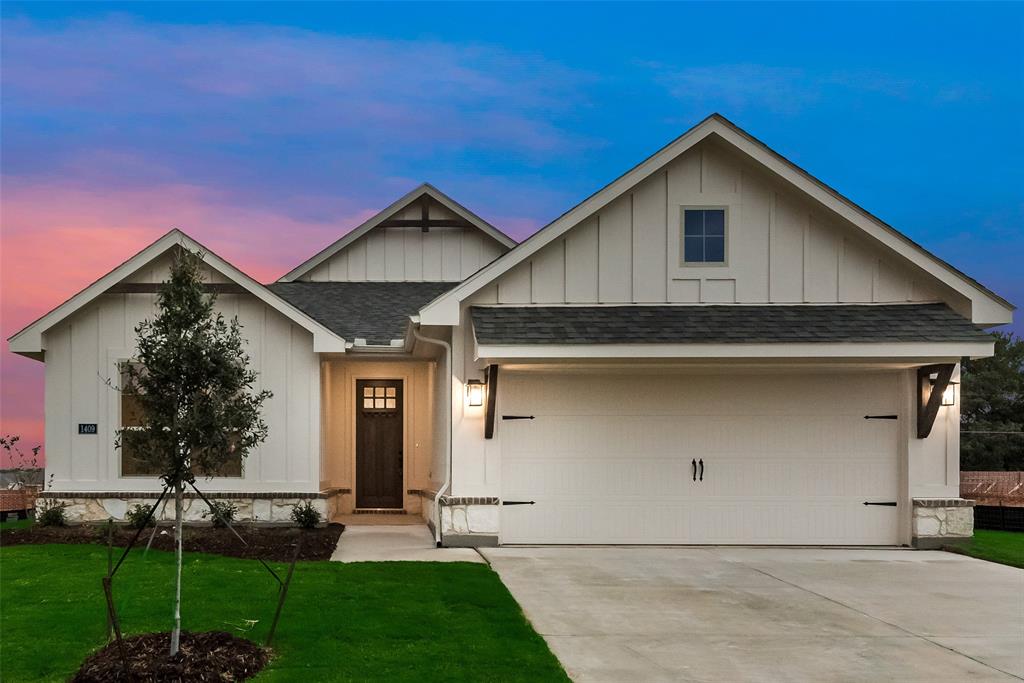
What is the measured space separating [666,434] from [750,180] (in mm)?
3775

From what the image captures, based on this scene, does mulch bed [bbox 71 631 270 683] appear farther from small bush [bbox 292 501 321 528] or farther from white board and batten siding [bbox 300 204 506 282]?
white board and batten siding [bbox 300 204 506 282]

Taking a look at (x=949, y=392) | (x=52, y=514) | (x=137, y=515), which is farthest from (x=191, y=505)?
(x=949, y=392)

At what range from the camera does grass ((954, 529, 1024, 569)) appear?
11.7 metres

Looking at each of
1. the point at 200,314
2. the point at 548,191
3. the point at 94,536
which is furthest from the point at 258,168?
the point at 548,191

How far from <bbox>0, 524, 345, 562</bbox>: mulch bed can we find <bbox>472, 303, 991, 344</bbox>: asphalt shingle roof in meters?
3.72

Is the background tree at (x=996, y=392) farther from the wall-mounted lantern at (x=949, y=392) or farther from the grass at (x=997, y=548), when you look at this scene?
the wall-mounted lantern at (x=949, y=392)

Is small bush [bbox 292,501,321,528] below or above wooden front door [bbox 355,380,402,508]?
below

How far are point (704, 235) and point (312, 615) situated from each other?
760 centimetres

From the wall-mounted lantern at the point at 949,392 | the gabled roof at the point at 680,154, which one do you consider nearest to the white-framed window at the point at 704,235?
the gabled roof at the point at 680,154

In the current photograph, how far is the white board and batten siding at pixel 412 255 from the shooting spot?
19.1m

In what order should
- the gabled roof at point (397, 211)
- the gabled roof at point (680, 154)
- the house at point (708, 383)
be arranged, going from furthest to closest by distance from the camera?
the gabled roof at point (397, 211) < the house at point (708, 383) < the gabled roof at point (680, 154)

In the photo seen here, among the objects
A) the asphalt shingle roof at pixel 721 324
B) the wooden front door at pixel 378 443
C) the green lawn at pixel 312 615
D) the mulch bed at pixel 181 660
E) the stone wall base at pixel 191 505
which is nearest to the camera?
the mulch bed at pixel 181 660

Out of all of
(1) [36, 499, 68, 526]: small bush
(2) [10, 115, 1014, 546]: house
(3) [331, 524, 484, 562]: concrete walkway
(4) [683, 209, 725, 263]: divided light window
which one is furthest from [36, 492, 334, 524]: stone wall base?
(4) [683, 209, 725, 263]: divided light window

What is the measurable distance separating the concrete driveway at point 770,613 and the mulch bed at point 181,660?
2333 mm
